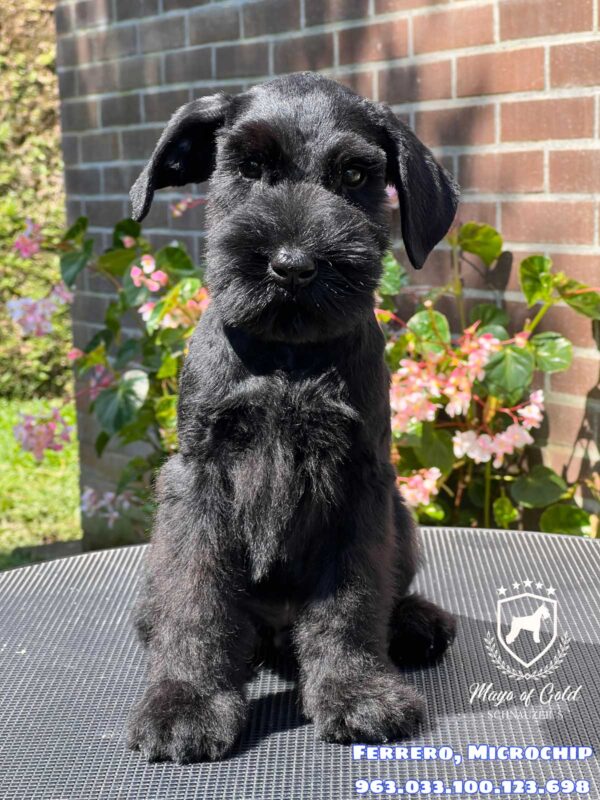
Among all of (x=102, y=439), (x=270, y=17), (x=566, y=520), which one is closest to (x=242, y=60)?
(x=270, y=17)

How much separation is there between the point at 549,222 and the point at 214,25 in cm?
193

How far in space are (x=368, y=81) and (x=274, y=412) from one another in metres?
2.36

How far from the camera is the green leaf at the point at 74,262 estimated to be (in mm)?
4160

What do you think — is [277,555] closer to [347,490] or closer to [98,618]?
[347,490]

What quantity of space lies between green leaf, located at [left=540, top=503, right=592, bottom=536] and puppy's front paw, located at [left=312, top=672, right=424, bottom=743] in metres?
1.66

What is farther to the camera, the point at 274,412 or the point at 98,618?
the point at 98,618

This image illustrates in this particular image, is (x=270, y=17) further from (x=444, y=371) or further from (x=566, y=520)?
(x=566, y=520)

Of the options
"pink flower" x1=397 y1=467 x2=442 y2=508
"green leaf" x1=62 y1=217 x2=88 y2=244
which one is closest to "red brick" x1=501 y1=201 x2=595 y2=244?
"pink flower" x1=397 y1=467 x2=442 y2=508

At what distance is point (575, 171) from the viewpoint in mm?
3424

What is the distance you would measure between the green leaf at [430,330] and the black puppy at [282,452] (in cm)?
139

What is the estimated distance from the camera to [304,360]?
2076mm

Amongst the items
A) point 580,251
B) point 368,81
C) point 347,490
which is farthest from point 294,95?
point 368,81

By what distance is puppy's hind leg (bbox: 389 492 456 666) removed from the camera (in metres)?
2.40

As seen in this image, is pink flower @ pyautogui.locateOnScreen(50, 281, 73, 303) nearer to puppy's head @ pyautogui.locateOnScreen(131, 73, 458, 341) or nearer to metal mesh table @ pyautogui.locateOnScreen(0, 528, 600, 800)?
metal mesh table @ pyautogui.locateOnScreen(0, 528, 600, 800)
